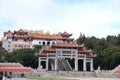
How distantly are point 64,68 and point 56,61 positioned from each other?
1.78 meters

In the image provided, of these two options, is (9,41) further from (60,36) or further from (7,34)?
(60,36)

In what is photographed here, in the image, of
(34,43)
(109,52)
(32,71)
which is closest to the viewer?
(32,71)

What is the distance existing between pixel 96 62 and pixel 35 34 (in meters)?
26.1

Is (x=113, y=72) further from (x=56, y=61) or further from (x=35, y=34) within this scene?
(x=35, y=34)

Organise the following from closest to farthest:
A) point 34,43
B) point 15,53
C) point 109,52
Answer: point 109,52 < point 15,53 < point 34,43

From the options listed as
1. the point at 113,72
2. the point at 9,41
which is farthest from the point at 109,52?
the point at 9,41

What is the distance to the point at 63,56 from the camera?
53531 millimetres

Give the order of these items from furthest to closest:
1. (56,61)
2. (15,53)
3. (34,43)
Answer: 1. (34,43)
2. (15,53)
3. (56,61)

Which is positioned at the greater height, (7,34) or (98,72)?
(7,34)

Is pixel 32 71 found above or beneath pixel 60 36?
beneath

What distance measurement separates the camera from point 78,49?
178 feet

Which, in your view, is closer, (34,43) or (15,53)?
(15,53)

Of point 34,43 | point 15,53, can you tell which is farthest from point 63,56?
point 34,43

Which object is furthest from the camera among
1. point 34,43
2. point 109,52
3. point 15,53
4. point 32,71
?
point 34,43
